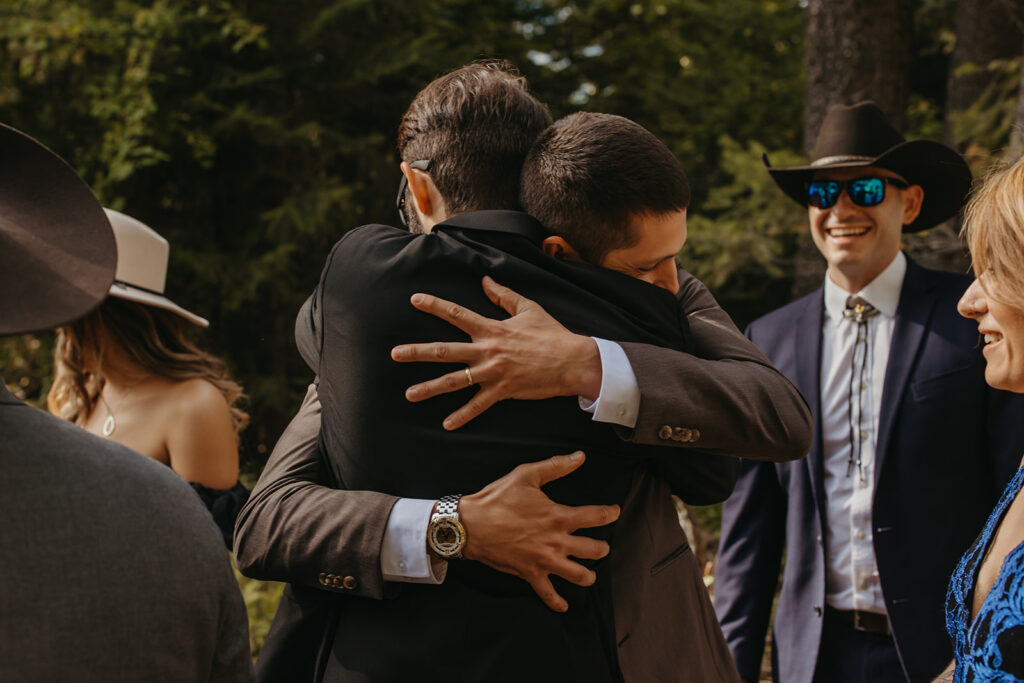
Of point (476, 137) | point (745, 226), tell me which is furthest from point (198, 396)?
point (745, 226)

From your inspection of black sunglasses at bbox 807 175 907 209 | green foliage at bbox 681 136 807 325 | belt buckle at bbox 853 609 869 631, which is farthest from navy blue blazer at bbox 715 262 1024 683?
green foliage at bbox 681 136 807 325

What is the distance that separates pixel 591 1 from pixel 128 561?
31.2 feet

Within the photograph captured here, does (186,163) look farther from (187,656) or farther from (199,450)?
(187,656)

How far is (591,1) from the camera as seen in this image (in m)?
9.74

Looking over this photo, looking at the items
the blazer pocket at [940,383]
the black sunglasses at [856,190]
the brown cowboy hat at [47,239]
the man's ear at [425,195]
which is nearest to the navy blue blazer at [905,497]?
the blazer pocket at [940,383]

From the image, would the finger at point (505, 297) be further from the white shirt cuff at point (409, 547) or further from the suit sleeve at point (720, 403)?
the white shirt cuff at point (409, 547)

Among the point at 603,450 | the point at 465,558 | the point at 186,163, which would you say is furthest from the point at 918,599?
the point at 186,163

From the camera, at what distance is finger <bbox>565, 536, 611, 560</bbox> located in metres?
1.69

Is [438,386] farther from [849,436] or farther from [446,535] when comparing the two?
[849,436]

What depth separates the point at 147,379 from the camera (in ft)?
10.2

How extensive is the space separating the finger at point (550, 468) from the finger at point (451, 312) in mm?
270

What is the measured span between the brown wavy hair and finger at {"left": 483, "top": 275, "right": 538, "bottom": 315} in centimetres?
178

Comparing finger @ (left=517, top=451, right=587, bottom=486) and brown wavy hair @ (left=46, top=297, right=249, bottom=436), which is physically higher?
finger @ (left=517, top=451, right=587, bottom=486)

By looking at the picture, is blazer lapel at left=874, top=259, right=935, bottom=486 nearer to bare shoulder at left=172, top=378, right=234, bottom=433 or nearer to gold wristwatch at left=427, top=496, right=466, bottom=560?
gold wristwatch at left=427, top=496, right=466, bottom=560
